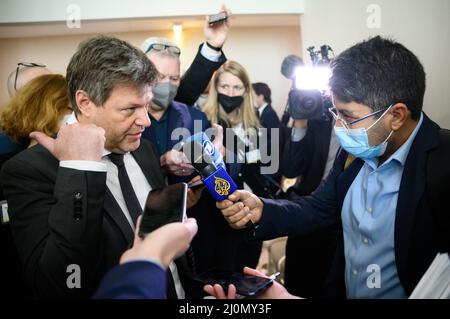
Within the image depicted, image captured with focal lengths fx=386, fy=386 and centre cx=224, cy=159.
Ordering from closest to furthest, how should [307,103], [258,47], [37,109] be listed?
[37,109] → [307,103] → [258,47]

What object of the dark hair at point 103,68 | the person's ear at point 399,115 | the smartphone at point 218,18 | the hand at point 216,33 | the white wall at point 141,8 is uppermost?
the white wall at point 141,8

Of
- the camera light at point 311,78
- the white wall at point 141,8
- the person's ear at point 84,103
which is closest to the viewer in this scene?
the person's ear at point 84,103

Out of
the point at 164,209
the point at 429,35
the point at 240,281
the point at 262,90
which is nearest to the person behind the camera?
the point at 164,209

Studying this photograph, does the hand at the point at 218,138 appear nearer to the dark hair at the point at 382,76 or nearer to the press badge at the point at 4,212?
the dark hair at the point at 382,76

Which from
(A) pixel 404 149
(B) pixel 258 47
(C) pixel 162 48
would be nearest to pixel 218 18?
(C) pixel 162 48

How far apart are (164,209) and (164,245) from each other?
6.9 inches

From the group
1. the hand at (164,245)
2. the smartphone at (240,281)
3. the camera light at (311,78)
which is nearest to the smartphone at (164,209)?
the hand at (164,245)

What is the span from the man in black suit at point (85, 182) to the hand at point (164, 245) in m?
0.25

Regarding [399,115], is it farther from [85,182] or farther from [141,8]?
[141,8]

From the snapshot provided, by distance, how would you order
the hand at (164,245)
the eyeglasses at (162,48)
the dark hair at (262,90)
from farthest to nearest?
the dark hair at (262,90) < the eyeglasses at (162,48) < the hand at (164,245)

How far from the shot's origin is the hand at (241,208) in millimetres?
1285

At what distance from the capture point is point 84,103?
1167 mm
